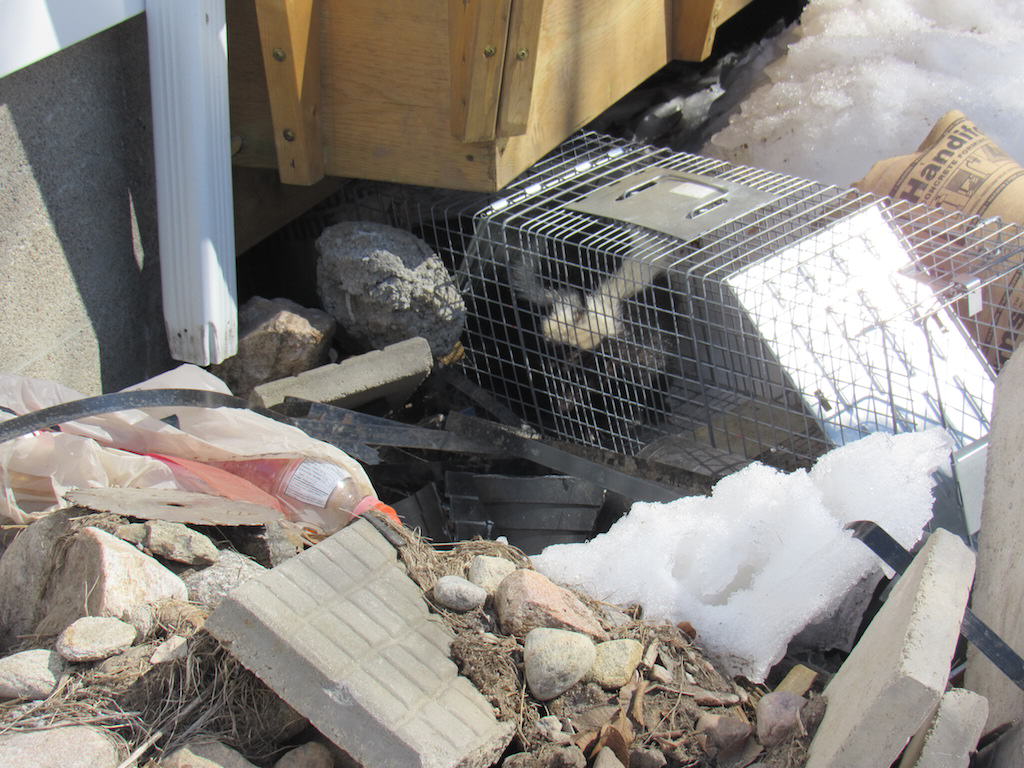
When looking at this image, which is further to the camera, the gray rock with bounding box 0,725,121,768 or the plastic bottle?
the plastic bottle

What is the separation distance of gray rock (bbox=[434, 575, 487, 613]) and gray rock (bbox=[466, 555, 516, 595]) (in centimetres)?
6

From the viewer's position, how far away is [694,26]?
327 centimetres

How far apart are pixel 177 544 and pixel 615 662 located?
729 millimetres

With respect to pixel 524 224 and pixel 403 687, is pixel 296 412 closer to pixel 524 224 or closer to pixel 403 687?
pixel 524 224

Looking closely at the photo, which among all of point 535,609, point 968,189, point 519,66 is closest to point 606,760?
point 535,609

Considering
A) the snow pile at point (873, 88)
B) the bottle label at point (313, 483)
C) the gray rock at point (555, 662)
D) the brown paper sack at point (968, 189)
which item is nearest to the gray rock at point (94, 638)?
the bottle label at point (313, 483)

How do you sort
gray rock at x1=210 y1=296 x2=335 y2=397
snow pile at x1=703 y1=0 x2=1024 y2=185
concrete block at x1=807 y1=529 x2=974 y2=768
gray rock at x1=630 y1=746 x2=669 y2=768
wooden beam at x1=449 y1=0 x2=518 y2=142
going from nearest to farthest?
concrete block at x1=807 y1=529 x2=974 y2=768 < gray rock at x1=630 y1=746 x2=669 y2=768 < wooden beam at x1=449 y1=0 x2=518 y2=142 < gray rock at x1=210 y1=296 x2=335 y2=397 < snow pile at x1=703 y1=0 x2=1024 y2=185

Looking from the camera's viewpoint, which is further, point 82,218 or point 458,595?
point 82,218

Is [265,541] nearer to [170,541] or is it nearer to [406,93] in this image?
[170,541]

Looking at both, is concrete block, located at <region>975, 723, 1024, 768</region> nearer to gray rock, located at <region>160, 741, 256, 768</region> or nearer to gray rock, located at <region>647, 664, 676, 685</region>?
gray rock, located at <region>647, 664, 676, 685</region>

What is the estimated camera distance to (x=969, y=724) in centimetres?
132

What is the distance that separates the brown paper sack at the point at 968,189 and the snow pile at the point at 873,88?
20.9 inches

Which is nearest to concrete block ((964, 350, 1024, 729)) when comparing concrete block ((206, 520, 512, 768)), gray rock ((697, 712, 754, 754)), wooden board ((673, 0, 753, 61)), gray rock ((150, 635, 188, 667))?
gray rock ((697, 712, 754, 754))

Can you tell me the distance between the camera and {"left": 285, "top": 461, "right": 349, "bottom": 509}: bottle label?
6.48 feet
